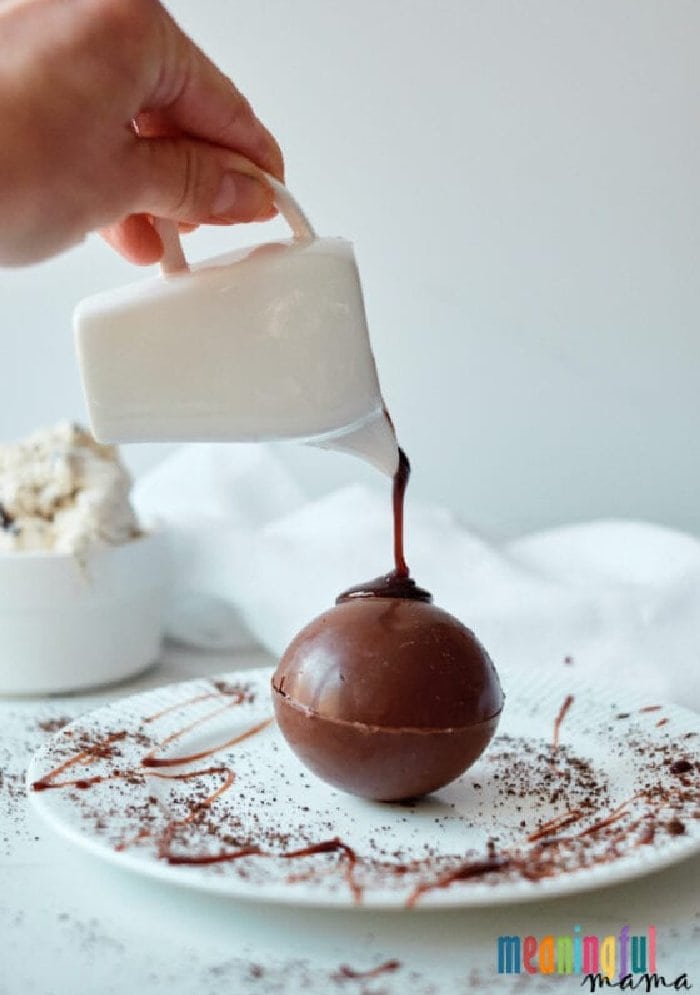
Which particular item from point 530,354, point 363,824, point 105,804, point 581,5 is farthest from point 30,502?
point 581,5

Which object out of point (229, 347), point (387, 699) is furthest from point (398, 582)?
point (229, 347)

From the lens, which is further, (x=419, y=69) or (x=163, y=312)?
(x=419, y=69)

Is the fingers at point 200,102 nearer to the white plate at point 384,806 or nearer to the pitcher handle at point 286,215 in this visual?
the pitcher handle at point 286,215

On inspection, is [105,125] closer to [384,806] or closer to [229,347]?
[229,347]

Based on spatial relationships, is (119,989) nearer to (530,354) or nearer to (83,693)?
(83,693)

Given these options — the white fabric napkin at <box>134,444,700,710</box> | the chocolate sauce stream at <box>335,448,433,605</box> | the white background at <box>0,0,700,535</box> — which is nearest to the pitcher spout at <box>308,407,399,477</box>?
the chocolate sauce stream at <box>335,448,433,605</box>
